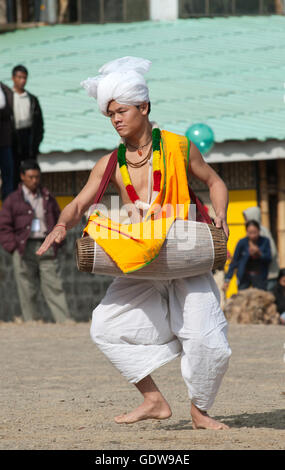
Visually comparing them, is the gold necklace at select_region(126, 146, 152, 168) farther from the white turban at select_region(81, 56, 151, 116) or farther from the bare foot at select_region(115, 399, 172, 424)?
the bare foot at select_region(115, 399, 172, 424)

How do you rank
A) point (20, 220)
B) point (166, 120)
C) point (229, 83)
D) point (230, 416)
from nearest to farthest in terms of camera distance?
point (230, 416) < point (20, 220) < point (166, 120) < point (229, 83)

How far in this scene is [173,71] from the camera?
1703 centimetres

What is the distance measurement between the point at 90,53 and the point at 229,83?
113 inches

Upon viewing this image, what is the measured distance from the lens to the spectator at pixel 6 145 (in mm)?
12398

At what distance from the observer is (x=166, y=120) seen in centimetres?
1511

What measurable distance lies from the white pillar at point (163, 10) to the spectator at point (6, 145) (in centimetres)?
685

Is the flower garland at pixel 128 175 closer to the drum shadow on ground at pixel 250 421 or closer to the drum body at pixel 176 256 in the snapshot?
the drum body at pixel 176 256

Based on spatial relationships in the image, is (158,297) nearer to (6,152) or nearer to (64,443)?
(64,443)

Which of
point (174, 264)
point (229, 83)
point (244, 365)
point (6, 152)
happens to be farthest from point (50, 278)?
point (174, 264)

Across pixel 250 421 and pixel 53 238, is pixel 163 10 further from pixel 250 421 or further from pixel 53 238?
pixel 53 238

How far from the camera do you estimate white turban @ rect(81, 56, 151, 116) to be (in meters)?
5.76

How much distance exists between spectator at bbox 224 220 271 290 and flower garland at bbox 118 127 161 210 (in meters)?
6.76

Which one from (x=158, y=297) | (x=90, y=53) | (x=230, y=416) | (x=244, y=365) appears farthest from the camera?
(x=90, y=53)

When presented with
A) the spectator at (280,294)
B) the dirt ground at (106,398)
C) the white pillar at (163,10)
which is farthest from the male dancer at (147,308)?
the white pillar at (163,10)
